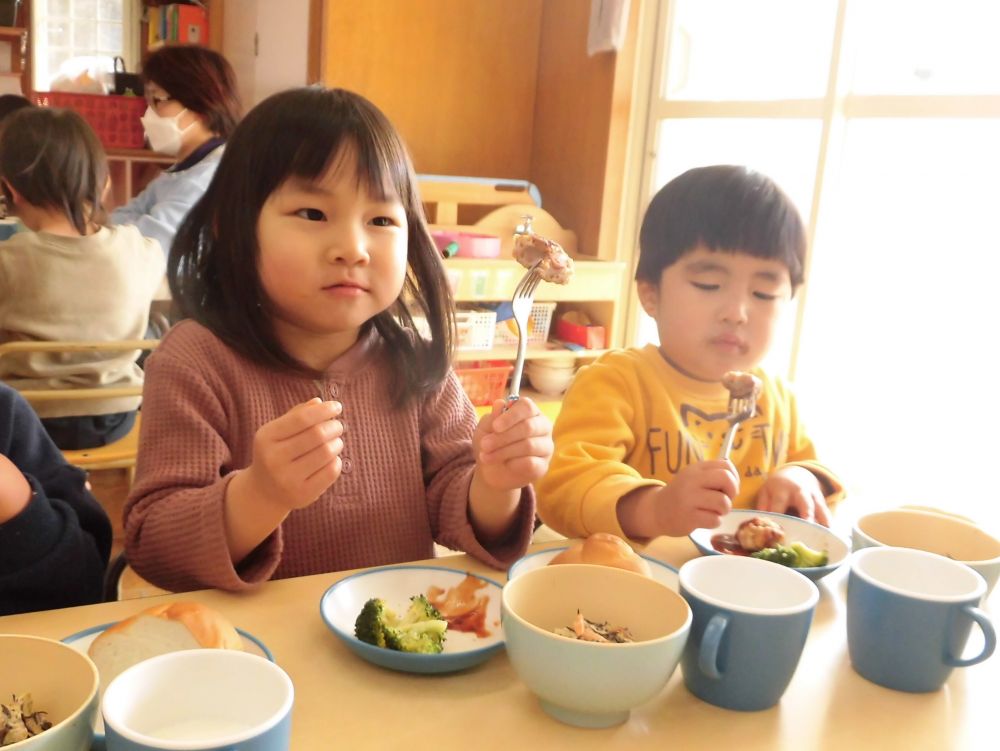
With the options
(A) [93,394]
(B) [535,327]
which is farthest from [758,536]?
(B) [535,327]

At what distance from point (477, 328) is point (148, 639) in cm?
217

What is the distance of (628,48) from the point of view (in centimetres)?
279

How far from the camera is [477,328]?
273 centimetres

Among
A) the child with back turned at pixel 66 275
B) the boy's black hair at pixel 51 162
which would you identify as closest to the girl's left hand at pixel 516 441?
the child with back turned at pixel 66 275

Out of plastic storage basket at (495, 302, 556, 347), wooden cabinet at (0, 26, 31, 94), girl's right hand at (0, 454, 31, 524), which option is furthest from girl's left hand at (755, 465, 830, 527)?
wooden cabinet at (0, 26, 31, 94)

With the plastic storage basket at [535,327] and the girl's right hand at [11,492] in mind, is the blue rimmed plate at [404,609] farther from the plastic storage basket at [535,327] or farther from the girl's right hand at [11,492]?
the plastic storage basket at [535,327]

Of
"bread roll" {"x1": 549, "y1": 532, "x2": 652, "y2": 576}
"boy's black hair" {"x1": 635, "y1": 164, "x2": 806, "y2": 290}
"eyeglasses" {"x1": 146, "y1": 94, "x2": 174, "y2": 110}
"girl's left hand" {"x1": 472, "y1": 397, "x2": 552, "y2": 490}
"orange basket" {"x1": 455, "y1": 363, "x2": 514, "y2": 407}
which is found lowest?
"orange basket" {"x1": 455, "y1": 363, "x2": 514, "y2": 407}

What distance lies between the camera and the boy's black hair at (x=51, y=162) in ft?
6.52

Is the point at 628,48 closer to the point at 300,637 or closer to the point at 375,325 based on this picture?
the point at 375,325

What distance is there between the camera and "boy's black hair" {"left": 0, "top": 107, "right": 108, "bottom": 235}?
78.2 inches

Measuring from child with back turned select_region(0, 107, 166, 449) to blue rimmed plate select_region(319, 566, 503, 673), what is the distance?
4.52 ft

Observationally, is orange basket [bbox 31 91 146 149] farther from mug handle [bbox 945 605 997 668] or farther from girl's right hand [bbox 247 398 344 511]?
mug handle [bbox 945 605 997 668]

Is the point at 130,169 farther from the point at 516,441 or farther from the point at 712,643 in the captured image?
the point at 712,643

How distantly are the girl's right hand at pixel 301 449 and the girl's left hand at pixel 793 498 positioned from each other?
1.91 feet
